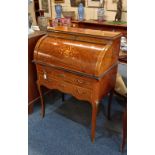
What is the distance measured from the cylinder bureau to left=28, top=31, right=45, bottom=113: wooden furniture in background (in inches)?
7.4

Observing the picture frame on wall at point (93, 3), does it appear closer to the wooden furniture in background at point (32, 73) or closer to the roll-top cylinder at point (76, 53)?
the wooden furniture in background at point (32, 73)

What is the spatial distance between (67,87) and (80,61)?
327mm

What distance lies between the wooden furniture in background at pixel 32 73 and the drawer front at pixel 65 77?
21 cm

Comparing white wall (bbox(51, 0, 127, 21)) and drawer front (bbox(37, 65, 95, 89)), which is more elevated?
white wall (bbox(51, 0, 127, 21))

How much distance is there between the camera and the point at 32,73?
214cm

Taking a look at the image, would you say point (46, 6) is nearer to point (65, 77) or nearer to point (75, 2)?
point (75, 2)

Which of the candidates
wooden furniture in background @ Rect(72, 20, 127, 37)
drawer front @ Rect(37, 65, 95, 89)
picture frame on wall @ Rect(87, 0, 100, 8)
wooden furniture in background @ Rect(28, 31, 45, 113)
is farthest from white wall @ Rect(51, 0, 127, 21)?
drawer front @ Rect(37, 65, 95, 89)

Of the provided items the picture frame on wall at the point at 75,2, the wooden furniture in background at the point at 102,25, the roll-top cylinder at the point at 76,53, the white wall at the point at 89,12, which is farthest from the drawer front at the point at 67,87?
the picture frame on wall at the point at 75,2

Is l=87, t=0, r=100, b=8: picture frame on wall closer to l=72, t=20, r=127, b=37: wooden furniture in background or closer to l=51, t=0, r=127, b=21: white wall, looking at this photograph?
l=51, t=0, r=127, b=21: white wall

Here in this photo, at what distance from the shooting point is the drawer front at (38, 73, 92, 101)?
1683 mm

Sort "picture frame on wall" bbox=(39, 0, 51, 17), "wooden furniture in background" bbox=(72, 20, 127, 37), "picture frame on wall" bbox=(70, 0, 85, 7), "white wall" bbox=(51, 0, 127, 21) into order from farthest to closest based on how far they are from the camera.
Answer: "picture frame on wall" bbox=(39, 0, 51, 17) → "picture frame on wall" bbox=(70, 0, 85, 7) → "white wall" bbox=(51, 0, 127, 21) → "wooden furniture in background" bbox=(72, 20, 127, 37)

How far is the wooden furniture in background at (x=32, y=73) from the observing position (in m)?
2.03

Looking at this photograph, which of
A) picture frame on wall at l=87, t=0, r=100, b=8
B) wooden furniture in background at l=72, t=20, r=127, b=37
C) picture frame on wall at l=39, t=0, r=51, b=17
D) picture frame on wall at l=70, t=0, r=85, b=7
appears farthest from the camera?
picture frame on wall at l=39, t=0, r=51, b=17
